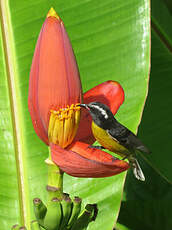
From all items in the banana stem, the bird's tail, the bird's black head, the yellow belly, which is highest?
the bird's black head

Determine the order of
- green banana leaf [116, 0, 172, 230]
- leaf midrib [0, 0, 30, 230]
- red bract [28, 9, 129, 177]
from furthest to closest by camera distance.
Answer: green banana leaf [116, 0, 172, 230] < leaf midrib [0, 0, 30, 230] < red bract [28, 9, 129, 177]

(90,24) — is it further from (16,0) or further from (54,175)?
(54,175)

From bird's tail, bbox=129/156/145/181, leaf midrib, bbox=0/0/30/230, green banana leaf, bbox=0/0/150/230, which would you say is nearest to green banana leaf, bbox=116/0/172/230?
green banana leaf, bbox=0/0/150/230

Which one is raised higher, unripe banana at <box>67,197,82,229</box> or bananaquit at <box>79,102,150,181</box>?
bananaquit at <box>79,102,150,181</box>

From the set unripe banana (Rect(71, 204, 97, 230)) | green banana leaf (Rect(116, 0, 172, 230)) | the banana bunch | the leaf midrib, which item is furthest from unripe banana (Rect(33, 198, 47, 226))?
green banana leaf (Rect(116, 0, 172, 230))

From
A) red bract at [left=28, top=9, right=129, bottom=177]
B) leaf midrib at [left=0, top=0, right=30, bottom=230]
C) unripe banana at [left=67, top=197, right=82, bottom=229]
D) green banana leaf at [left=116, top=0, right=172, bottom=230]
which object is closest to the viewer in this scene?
A: red bract at [left=28, top=9, right=129, bottom=177]

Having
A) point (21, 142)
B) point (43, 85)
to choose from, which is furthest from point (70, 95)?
point (21, 142)

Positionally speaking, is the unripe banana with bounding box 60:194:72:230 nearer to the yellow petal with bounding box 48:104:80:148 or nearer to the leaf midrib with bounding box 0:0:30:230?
the yellow petal with bounding box 48:104:80:148

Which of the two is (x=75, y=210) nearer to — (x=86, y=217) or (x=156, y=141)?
(x=86, y=217)

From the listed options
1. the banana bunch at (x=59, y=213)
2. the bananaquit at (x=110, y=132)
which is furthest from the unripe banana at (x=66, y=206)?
the bananaquit at (x=110, y=132)

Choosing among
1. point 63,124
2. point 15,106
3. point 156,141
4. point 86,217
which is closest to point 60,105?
point 63,124

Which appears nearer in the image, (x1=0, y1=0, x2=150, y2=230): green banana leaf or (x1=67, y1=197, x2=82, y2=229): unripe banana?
(x1=67, y1=197, x2=82, y2=229): unripe banana
